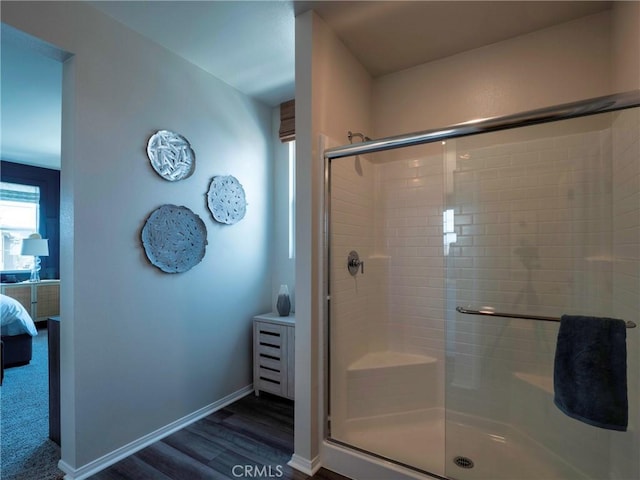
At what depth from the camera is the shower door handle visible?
7.11ft

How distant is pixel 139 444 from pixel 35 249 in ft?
14.4

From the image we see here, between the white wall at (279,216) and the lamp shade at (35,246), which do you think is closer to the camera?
the white wall at (279,216)

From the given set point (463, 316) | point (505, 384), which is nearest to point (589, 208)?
point (463, 316)

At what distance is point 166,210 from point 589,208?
2.55 m

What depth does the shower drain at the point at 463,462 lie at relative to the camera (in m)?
1.62

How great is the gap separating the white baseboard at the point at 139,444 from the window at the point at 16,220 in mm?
4770

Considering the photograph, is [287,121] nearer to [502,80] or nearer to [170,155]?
[170,155]

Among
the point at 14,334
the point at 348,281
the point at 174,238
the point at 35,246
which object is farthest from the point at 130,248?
the point at 35,246

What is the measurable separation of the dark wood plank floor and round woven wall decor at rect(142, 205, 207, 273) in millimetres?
1107

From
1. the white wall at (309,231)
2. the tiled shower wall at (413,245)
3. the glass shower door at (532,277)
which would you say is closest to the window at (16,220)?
the white wall at (309,231)

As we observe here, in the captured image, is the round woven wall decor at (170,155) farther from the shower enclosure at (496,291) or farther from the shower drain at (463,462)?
the shower drain at (463,462)

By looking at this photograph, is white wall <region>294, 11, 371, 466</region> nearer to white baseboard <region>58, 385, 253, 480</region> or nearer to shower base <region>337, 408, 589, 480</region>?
shower base <region>337, 408, 589, 480</region>

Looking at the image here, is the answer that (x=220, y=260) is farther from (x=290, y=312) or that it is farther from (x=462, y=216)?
(x=462, y=216)

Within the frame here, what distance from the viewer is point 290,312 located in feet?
9.45
